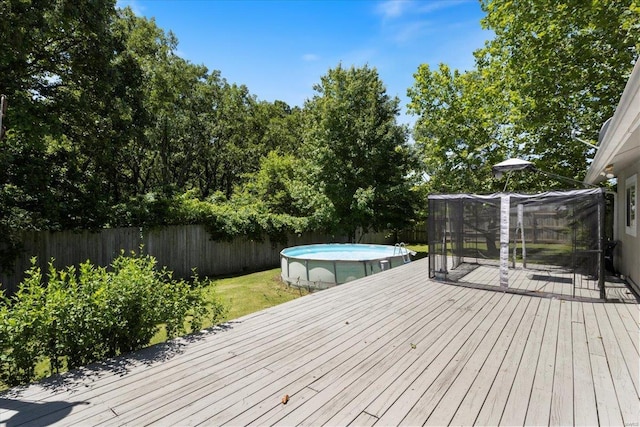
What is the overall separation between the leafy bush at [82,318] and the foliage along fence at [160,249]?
11.6 feet

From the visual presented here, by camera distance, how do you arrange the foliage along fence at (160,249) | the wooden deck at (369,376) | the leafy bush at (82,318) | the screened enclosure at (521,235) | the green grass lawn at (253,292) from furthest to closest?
the foliage along fence at (160,249) < the green grass lawn at (253,292) < the screened enclosure at (521,235) < the leafy bush at (82,318) < the wooden deck at (369,376)

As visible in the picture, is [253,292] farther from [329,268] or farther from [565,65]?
[565,65]

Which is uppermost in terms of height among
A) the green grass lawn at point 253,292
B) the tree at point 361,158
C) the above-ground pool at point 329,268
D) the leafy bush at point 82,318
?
the tree at point 361,158

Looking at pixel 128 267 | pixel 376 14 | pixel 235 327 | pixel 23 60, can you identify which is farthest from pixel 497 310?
pixel 23 60

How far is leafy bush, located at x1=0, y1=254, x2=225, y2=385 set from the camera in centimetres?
256

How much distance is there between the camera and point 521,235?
6.14 meters

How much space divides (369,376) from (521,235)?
498 centimetres

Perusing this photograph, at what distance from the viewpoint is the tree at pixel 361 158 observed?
47.9 ft

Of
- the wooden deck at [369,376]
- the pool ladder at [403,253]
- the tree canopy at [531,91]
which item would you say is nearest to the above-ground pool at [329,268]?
the pool ladder at [403,253]

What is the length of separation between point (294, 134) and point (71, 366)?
76.6ft

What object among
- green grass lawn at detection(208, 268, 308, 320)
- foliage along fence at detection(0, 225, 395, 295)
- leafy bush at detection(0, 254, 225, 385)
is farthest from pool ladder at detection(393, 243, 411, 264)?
leafy bush at detection(0, 254, 225, 385)

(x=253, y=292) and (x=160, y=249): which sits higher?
(x=160, y=249)

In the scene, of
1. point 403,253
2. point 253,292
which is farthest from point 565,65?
point 253,292

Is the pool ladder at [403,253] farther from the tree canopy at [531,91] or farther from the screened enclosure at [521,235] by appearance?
the tree canopy at [531,91]
